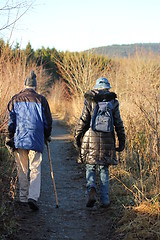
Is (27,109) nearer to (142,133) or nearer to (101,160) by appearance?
(101,160)

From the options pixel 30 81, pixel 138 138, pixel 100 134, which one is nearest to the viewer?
pixel 100 134

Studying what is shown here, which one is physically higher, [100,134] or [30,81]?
[30,81]

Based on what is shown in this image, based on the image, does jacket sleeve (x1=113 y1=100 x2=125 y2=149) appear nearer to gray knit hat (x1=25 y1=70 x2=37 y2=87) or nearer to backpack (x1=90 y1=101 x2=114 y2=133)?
backpack (x1=90 y1=101 x2=114 y2=133)

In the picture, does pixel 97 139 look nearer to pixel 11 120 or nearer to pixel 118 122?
pixel 118 122

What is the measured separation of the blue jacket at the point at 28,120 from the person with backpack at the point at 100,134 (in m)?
0.67

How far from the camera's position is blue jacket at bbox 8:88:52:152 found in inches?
195

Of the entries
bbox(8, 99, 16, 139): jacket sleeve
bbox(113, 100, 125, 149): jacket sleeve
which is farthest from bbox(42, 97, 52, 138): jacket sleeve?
bbox(113, 100, 125, 149): jacket sleeve

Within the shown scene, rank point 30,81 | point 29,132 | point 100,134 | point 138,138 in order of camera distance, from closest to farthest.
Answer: point 29,132 → point 100,134 → point 30,81 → point 138,138

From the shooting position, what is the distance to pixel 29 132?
4953mm

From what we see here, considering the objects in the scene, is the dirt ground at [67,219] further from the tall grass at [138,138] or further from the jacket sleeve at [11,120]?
the jacket sleeve at [11,120]

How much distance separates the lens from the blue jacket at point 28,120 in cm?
496

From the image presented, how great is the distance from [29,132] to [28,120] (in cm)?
18

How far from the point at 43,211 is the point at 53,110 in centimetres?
2491

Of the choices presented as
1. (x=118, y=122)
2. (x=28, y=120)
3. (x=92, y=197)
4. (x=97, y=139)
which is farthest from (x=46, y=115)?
(x=92, y=197)
